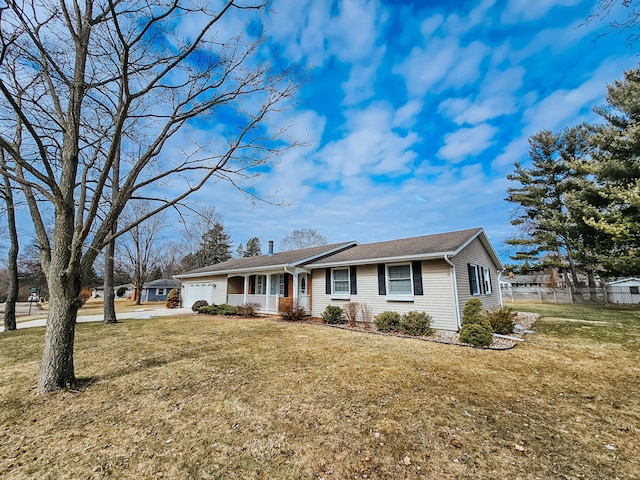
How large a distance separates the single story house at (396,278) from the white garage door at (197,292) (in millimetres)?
2942

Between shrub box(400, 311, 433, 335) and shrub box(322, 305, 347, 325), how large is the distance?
9.45ft

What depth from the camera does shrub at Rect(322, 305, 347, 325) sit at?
456 inches

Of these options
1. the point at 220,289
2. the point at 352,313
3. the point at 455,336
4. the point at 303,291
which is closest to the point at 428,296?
the point at 455,336

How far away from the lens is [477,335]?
7.50 m

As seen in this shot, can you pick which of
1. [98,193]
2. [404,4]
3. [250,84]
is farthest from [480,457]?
[404,4]

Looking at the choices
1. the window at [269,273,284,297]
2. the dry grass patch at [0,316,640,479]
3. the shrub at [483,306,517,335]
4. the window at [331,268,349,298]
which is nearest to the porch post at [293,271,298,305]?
the window at [269,273,284,297]

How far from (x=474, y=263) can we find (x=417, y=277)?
3.69m

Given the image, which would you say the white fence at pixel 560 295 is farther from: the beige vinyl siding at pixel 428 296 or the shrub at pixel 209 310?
the shrub at pixel 209 310

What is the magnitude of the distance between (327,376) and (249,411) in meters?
1.74

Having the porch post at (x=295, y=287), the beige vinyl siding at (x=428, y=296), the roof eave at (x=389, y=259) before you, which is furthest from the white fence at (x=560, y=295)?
the porch post at (x=295, y=287)

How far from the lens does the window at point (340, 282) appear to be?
12414mm

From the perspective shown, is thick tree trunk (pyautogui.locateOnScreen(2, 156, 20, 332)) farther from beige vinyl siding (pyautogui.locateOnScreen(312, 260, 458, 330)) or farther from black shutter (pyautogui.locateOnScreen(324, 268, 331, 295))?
beige vinyl siding (pyautogui.locateOnScreen(312, 260, 458, 330))

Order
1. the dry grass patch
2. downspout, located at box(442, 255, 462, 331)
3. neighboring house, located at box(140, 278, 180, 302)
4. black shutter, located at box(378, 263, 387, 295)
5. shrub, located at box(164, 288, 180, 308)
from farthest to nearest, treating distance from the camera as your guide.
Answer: neighboring house, located at box(140, 278, 180, 302) < shrub, located at box(164, 288, 180, 308) < black shutter, located at box(378, 263, 387, 295) < downspout, located at box(442, 255, 462, 331) < the dry grass patch

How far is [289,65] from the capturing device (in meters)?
5.84
